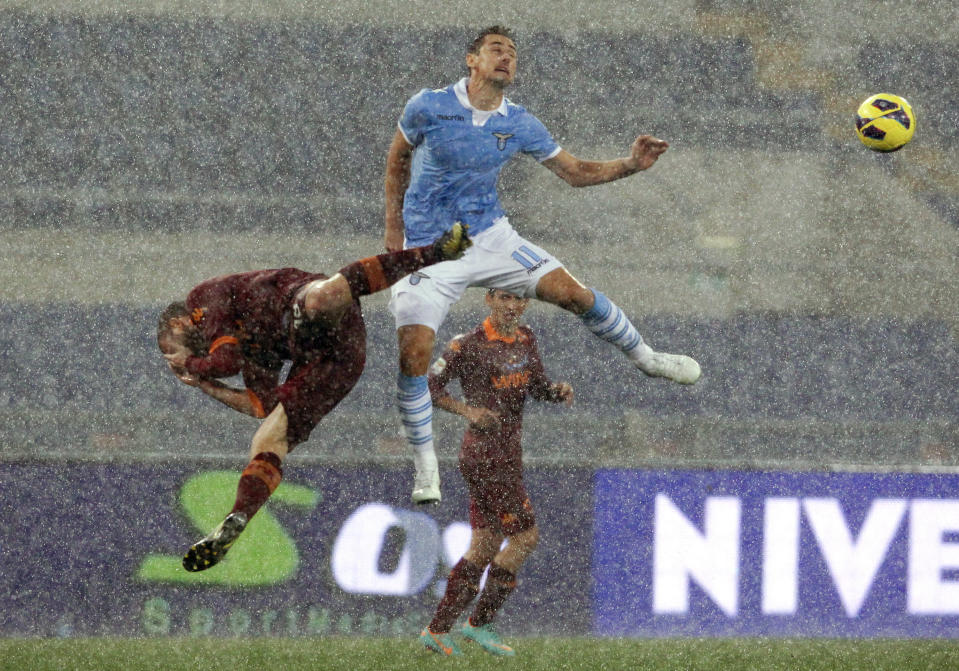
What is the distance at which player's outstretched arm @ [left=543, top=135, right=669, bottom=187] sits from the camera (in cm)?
619

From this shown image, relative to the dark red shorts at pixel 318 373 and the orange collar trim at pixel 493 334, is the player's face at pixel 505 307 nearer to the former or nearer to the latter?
the orange collar trim at pixel 493 334

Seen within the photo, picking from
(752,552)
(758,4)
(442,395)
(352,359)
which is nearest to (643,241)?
(758,4)

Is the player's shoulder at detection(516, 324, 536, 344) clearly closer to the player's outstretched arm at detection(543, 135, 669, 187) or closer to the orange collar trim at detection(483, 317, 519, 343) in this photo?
the orange collar trim at detection(483, 317, 519, 343)

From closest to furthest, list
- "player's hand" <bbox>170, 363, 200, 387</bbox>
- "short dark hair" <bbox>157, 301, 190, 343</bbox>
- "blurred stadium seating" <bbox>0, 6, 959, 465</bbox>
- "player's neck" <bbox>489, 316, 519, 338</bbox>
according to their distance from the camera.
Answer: "player's hand" <bbox>170, 363, 200, 387</bbox>
"short dark hair" <bbox>157, 301, 190, 343</bbox>
"player's neck" <bbox>489, 316, 519, 338</bbox>
"blurred stadium seating" <bbox>0, 6, 959, 465</bbox>

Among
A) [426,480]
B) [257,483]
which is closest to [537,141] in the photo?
[426,480]

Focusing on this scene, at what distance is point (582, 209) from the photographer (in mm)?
15812

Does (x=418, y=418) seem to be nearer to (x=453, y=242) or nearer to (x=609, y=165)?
(x=453, y=242)

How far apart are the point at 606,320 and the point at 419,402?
0.99m

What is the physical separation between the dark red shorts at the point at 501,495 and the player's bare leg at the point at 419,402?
943 mm

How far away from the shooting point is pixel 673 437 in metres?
14.3

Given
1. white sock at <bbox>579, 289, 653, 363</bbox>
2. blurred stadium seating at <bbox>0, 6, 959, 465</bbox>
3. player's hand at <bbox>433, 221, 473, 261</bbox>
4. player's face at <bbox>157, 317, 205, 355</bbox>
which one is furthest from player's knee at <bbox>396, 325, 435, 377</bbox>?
blurred stadium seating at <bbox>0, 6, 959, 465</bbox>

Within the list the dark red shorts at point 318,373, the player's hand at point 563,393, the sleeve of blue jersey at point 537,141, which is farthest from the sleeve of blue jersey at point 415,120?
the player's hand at point 563,393

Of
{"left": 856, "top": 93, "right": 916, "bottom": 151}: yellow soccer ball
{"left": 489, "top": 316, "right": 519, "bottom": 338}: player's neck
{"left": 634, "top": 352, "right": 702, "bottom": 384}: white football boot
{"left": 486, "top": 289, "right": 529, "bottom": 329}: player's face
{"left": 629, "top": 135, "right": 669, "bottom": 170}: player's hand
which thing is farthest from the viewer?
{"left": 489, "top": 316, "right": 519, "bottom": 338}: player's neck

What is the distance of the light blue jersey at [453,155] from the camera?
6.15 m
